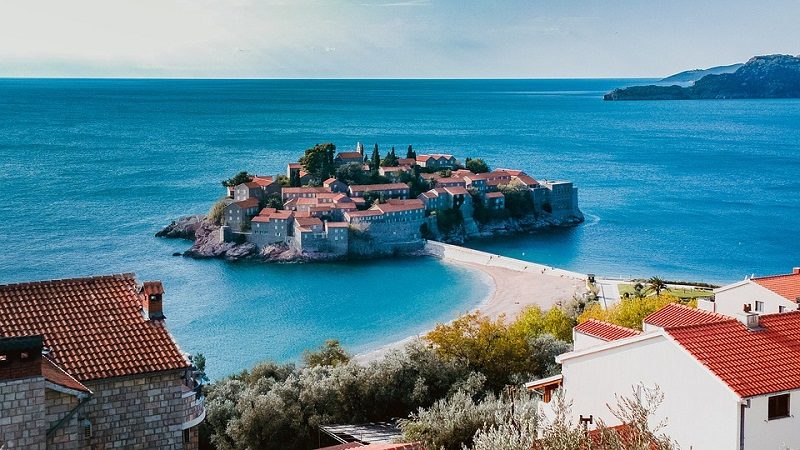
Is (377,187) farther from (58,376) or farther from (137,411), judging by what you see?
(58,376)

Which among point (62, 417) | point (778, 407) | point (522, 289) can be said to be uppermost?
point (62, 417)

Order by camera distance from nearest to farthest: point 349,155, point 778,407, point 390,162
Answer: point 778,407 → point 390,162 → point 349,155

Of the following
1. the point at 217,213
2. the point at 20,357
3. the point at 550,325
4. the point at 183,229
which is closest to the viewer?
the point at 20,357

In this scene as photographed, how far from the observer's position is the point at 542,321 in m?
37.1

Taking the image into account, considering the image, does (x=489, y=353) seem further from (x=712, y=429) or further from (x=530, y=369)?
(x=712, y=429)

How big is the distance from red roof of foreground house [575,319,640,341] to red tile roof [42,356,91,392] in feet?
33.8

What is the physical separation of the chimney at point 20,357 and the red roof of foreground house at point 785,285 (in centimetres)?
1948

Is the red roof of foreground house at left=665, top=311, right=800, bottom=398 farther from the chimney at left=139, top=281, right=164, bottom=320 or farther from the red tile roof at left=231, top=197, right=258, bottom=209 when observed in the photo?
the red tile roof at left=231, top=197, right=258, bottom=209

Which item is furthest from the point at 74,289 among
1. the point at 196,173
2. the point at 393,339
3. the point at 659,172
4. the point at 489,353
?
the point at 659,172

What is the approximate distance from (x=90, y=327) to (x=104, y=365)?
840 mm

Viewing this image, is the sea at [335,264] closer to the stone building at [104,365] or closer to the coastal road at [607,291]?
the coastal road at [607,291]

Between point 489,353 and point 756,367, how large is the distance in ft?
41.9

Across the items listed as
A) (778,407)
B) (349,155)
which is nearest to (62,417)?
(778,407)

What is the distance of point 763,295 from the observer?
25781 mm
